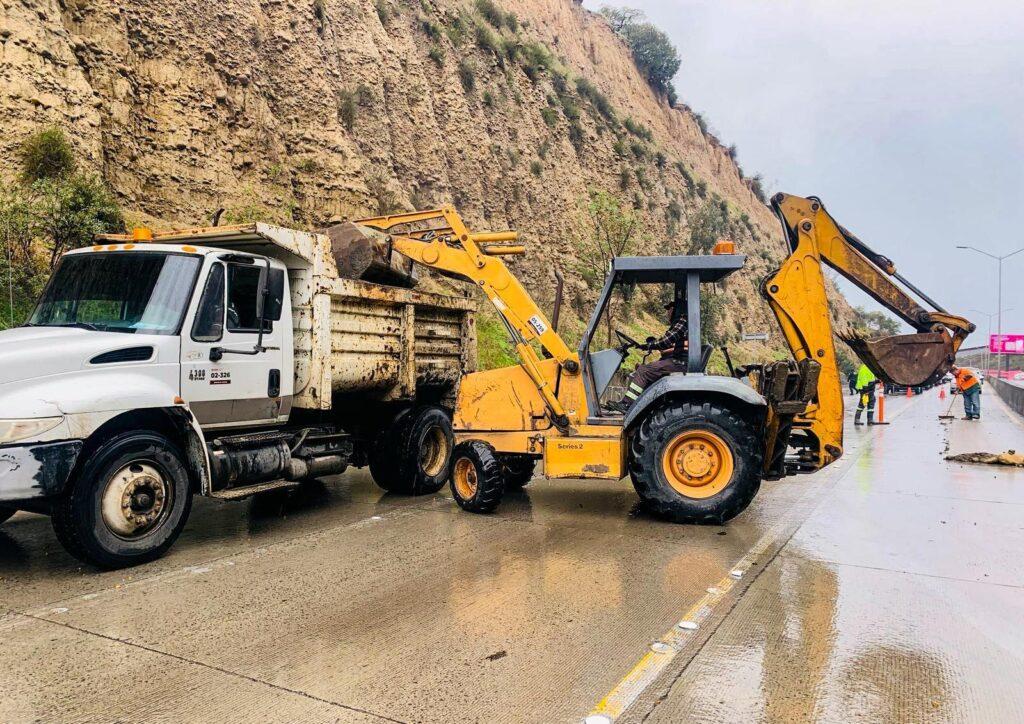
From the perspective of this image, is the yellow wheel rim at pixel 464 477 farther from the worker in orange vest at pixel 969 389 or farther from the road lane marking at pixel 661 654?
the worker in orange vest at pixel 969 389

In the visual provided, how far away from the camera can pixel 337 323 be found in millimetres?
6863

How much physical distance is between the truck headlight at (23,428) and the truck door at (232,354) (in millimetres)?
1086

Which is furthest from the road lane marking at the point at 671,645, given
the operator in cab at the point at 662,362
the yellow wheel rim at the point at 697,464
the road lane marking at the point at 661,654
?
the operator in cab at the point at 662,362

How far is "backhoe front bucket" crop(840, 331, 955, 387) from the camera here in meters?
7.62

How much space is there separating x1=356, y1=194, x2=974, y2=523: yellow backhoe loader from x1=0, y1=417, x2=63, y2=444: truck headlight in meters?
3.65

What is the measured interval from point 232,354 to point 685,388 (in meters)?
4.03

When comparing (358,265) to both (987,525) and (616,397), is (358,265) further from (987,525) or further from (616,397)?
(987,525)

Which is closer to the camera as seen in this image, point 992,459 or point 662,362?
point 662,362

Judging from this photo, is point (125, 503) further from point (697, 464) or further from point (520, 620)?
point (697, 464)

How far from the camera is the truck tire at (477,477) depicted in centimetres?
691

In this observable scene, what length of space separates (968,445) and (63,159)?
16985 mm

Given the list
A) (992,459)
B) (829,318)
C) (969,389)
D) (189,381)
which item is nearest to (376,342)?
(189,381)

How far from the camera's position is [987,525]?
6.93 m

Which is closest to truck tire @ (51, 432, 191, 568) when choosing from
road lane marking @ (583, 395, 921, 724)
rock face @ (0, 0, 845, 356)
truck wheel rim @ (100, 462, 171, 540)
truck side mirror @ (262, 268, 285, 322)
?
truck wheel rim @ (100, 462, 171, 540)
